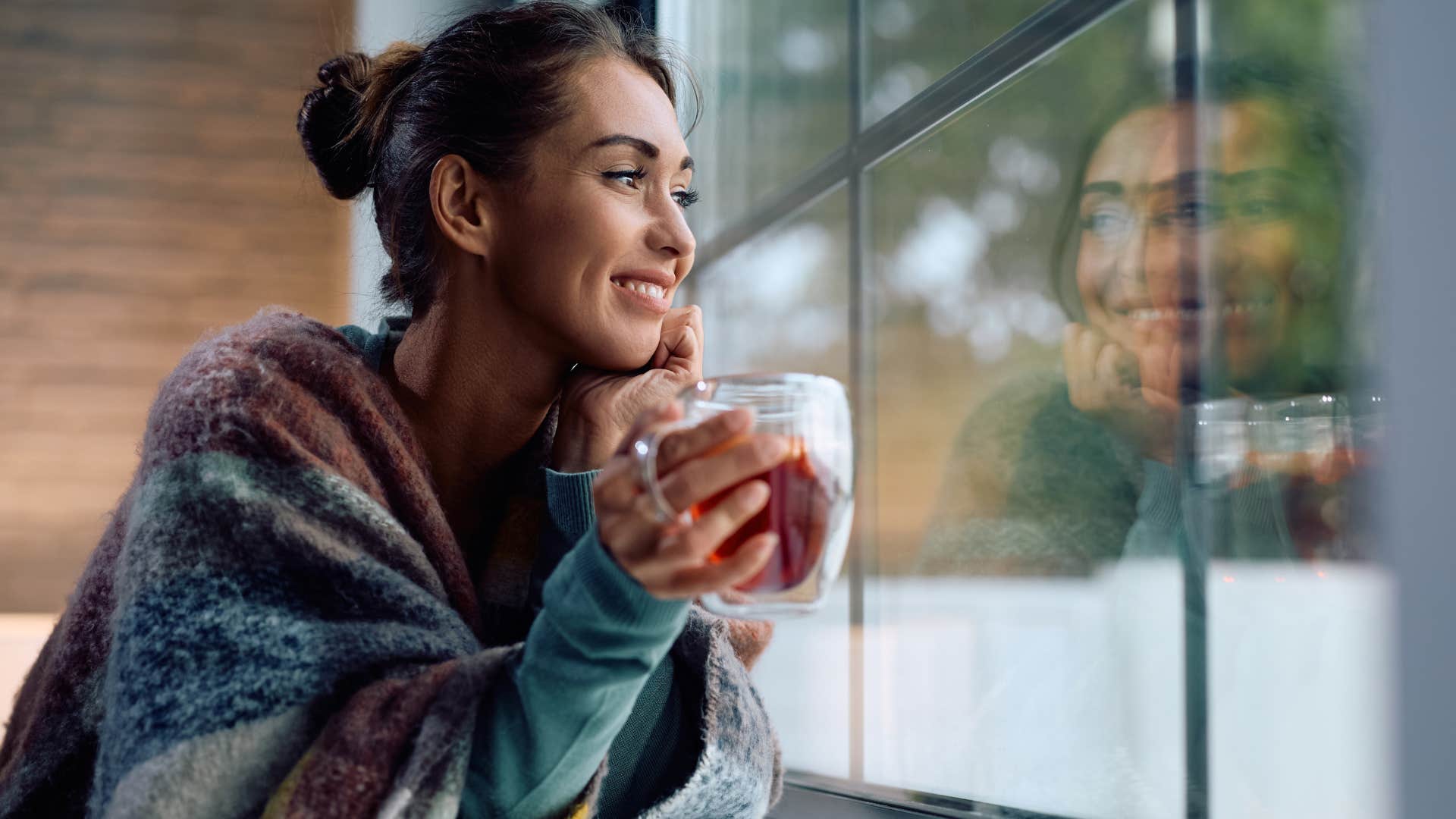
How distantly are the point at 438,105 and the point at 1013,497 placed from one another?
0.72m

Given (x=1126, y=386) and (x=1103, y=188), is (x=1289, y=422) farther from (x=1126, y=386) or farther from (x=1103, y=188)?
(x=1103, y=188)

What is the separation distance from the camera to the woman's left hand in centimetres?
115

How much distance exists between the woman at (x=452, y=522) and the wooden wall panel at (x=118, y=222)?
1921mm

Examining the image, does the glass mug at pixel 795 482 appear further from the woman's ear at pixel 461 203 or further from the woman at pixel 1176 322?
the woman's ear at pixel 461 203

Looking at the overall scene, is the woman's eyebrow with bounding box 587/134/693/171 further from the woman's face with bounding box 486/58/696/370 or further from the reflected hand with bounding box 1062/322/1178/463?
the reflected hand with bounding box 1062/322/1178/463

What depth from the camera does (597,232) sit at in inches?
45.1

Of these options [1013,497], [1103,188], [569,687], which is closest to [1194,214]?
[1103,188]

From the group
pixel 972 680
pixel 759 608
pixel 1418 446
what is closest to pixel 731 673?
pixel 972 680

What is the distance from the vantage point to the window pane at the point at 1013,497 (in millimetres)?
903

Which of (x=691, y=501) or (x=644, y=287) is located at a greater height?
(x=644, y=287)

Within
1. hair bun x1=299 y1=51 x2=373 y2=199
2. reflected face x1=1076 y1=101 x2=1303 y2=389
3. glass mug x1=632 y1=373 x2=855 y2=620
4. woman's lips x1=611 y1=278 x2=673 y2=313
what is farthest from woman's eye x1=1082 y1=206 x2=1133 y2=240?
hair bun x1=299 y1=51 x2=373 y2=199

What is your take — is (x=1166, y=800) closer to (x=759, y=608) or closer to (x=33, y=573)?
(x=759, y=608)

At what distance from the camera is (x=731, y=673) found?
42.6 inches

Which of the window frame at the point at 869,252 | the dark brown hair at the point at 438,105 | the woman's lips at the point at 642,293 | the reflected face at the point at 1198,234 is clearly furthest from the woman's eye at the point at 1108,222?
the dark brown hair at the point at 438,105
